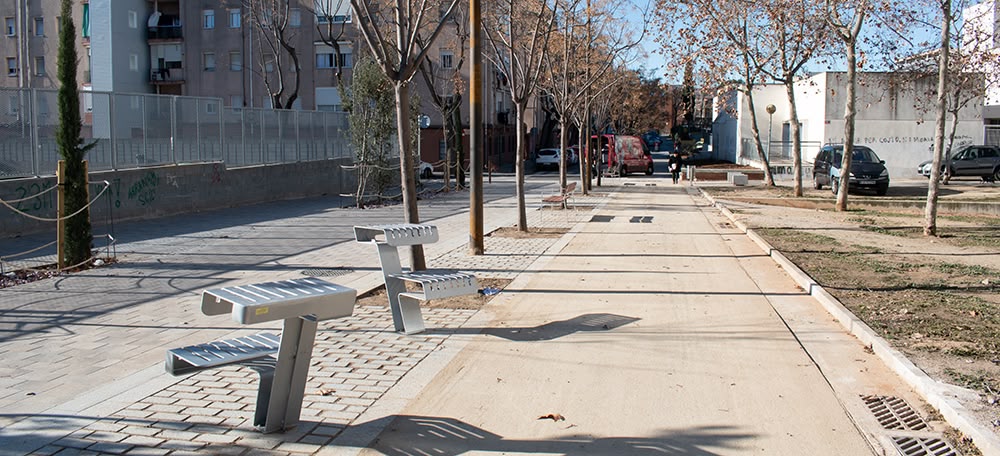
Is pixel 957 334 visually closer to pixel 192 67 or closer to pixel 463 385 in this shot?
pixel 463 385

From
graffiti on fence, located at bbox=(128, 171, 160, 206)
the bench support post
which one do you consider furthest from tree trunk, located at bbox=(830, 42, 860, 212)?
graffiti on fence, located at bbox=(128, 171, 160, 206)

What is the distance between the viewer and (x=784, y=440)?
5.07m

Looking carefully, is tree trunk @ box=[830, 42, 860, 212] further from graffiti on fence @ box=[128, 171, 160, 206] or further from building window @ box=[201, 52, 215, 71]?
building window @ box=[201, 52, 215, 71]

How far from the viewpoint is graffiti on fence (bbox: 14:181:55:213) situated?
14836mm

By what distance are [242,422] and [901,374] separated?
4.64m

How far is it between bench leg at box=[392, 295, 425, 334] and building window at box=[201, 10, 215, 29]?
1838 inches

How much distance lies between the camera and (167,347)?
7258mm

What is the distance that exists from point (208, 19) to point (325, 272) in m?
42.9

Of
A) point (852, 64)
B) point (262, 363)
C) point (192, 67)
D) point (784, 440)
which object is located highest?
point (192, 67)

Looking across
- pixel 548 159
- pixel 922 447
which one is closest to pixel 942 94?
pixel 922 447

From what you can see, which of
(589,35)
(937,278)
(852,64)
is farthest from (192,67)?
(937,278)

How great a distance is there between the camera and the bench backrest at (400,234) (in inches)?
305

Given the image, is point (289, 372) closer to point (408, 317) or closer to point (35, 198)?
point (408, 317)

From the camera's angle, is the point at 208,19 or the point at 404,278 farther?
the point at 208,19
